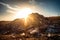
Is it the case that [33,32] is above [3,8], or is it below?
below

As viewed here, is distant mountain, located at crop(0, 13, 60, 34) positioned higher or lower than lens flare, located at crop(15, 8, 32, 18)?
lower

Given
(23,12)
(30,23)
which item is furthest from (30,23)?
(23,12)

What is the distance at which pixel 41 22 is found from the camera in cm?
343

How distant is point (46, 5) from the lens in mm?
3498

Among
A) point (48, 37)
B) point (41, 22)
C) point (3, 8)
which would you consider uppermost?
point (3, 8)

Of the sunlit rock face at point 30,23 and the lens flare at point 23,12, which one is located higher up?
the lens flare at point 23,12

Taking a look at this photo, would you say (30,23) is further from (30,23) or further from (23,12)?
(23,12)

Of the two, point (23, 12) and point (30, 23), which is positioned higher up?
point (23, 12)

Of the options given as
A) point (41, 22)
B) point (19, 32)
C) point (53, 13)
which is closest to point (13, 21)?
point (19, 32)

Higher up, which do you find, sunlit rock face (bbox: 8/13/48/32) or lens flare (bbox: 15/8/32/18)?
lens flare (bbox: 15/8/32/18)

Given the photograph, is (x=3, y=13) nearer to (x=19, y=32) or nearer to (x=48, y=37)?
(x=19, y=32)

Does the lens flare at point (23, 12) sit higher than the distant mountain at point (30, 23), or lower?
higher

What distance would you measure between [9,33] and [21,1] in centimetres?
67

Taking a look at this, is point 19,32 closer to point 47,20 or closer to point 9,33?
point 9,33
